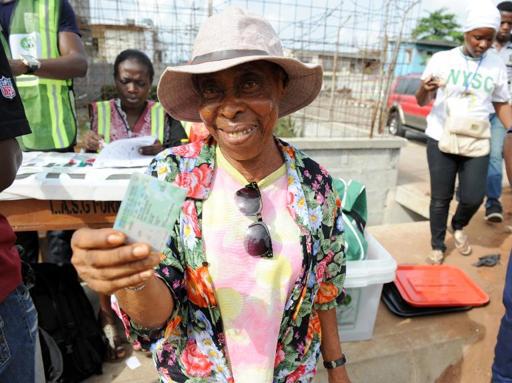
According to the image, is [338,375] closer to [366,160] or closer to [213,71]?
[213,71]

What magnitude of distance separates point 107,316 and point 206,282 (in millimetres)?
1503

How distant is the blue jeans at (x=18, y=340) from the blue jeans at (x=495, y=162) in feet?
14.6

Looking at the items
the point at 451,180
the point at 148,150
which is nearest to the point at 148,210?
the point at 148,150

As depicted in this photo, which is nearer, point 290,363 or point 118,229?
point 118,229

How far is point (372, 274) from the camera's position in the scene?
85.7 inches

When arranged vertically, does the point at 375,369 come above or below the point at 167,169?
below

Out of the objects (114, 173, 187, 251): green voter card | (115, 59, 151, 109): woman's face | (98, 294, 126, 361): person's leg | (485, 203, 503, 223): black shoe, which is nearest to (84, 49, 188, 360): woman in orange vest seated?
(115, 59, 151, 109): woman's face

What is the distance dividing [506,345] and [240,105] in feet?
5.76

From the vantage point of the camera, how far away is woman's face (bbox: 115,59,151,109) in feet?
8.75

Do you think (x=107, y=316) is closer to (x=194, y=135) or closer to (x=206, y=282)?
(x=194, y=135)

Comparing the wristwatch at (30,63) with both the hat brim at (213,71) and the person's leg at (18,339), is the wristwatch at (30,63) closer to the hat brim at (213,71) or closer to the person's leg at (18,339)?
the hat brim at (213,71)

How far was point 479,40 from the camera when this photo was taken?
2.80 metres

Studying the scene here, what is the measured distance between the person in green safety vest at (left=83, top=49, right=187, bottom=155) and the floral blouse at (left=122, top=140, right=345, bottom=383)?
1.51 m

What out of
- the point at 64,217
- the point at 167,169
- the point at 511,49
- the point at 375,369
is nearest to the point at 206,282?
the point at 167,169
